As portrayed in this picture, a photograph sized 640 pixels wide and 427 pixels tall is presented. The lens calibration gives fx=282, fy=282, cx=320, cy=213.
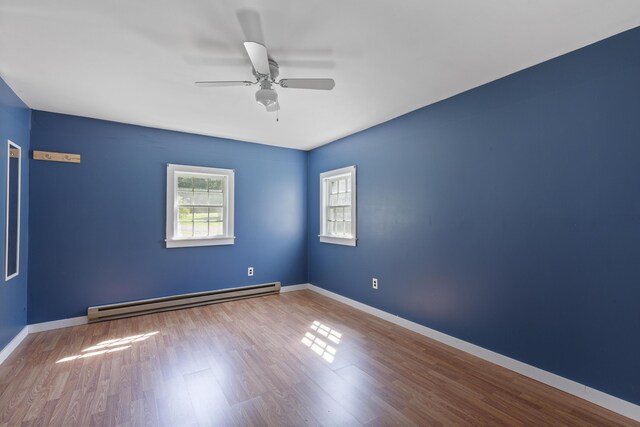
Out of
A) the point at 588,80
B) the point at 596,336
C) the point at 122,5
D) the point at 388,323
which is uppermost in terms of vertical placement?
the point at 122,5

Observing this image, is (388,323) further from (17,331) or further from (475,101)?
(17,331)

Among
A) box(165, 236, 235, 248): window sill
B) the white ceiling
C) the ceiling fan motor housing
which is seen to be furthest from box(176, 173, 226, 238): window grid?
the ceiling fan motor housing

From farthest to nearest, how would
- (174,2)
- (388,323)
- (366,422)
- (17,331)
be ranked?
1. (388,323)
2. (17,331)
3. (366,422)
4. (174,2)

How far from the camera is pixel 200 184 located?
442 centimetres

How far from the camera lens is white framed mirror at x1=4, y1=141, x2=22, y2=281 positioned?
277 cm

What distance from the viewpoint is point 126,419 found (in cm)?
187

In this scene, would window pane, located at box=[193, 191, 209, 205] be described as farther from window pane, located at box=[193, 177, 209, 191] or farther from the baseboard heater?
the baseboard heater

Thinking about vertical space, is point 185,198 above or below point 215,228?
above

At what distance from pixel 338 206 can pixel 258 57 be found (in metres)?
2.98

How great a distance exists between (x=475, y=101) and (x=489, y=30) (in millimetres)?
960

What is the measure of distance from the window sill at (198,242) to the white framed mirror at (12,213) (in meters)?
1.49

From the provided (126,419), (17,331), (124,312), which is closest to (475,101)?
(126,419)

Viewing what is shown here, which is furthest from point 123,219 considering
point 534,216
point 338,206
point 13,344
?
point 534,216

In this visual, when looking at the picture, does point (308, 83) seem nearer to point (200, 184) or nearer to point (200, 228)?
point (200, 184)
